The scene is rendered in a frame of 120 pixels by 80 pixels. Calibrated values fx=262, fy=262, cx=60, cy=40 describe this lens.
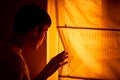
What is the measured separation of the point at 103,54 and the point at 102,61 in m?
0.07

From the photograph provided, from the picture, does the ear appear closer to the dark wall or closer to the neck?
the neck

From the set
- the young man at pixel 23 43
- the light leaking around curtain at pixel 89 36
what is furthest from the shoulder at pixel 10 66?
the light leaking around curtain at pixel 89 36

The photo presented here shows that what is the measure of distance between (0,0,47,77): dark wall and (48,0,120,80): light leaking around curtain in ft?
0.81

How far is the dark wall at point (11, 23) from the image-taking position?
113 inches

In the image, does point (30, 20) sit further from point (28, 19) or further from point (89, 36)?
point (89, 36)

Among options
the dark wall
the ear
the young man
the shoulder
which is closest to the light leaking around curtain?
the dark wall

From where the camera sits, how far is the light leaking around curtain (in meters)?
2.61

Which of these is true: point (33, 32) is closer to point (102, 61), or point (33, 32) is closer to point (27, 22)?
point (27, 22)

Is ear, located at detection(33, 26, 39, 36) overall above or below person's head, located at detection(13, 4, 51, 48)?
below

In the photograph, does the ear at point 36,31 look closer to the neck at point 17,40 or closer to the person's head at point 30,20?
the person's head at point 30,20

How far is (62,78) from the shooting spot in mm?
2779

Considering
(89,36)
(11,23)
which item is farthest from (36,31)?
(11,23)

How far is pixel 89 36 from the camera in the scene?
2.69 meters

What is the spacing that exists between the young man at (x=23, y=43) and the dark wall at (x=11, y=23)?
0.63 m
